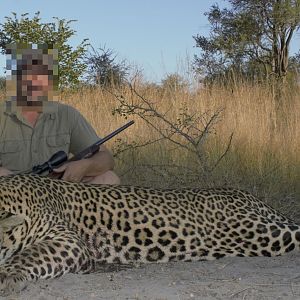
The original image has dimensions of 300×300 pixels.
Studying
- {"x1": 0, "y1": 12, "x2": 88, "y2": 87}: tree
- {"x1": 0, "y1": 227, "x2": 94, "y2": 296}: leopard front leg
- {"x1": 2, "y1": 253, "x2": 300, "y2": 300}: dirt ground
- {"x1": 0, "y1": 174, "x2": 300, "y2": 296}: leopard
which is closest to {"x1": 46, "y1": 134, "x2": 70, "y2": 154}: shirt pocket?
{"x1": 0, "y1": 174, "x2": 300, "y2": 296}: leopard

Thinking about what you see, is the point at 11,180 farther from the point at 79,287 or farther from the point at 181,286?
the point at 181,286

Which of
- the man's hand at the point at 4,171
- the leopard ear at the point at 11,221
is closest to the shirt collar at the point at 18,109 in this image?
the man's hand at the point at 4,171

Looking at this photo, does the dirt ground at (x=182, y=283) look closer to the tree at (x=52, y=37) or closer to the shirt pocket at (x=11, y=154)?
the shirt pocket at (x=11, y=154)

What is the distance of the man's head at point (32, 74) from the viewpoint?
5.28 m

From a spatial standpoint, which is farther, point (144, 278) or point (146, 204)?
point (146, 204)

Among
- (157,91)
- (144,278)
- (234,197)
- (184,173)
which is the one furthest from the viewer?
(157,91)

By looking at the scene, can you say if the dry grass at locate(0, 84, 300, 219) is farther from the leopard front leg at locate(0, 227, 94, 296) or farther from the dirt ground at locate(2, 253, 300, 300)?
the leopard front leg at locate(0, 227, 94, 296)

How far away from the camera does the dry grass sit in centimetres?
766

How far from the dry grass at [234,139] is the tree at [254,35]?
5720 mm

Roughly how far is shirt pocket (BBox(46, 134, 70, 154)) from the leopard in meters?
0.89

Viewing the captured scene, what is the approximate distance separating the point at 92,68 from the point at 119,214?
881 centimetres

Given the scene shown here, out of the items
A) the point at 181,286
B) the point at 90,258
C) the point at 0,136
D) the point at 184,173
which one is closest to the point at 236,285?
the point at 181,286

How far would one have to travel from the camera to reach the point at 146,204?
4867mm

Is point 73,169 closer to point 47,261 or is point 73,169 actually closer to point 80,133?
point 80,133
